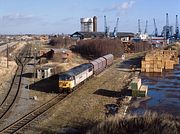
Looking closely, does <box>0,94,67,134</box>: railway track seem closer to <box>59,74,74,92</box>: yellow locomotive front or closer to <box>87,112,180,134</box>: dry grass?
<box>59,74,74,92</box>: yellow locomotive front

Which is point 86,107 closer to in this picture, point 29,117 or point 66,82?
point 29,117

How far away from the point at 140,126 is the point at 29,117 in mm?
11428

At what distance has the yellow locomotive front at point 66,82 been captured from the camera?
41.5 metres

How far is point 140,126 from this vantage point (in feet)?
75.3

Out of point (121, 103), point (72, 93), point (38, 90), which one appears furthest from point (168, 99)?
point (38, 90)

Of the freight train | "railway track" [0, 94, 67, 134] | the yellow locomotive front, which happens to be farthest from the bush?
"railway track" [0, 94, 67, 134]

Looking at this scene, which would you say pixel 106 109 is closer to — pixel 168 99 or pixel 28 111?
pixel 28 111

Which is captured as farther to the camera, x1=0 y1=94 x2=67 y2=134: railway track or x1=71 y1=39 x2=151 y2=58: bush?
x1=71 y1=39 x2=151 y2=58: bush

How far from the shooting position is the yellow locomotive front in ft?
136

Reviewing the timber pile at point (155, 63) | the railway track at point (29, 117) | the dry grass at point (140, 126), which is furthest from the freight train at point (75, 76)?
the dry grass at point (140, 126)

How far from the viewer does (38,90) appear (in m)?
44.5

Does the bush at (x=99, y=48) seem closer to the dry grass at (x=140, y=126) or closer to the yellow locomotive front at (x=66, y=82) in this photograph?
the yellow locomotive front at (x=66, y=82)

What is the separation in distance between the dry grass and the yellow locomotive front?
1725cm

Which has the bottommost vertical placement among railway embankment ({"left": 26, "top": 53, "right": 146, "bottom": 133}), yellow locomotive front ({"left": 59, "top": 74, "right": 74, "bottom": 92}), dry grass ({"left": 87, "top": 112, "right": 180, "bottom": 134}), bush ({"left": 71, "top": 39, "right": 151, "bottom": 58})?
railway embankment ({"left": 26, "top": 53, "right": 146, "bottom": 133})
